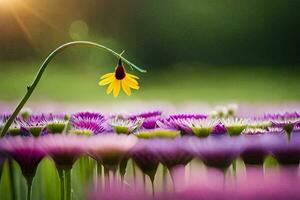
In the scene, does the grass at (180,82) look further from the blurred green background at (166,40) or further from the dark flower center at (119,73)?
the dark flower center at (119,73)

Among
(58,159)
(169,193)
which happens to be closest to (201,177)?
(169,193)

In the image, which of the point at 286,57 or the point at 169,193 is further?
the point at 286,57

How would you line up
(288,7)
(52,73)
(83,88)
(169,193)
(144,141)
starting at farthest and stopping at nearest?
(288,7), (52,73), (83,88), (144,141), (169,193)

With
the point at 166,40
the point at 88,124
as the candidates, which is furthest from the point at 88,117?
the point at 166,40

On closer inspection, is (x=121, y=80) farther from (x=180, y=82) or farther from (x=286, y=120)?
(x=180, y=82)

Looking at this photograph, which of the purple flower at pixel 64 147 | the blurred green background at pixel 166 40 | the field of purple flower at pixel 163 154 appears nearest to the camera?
the field of purple flower at pixel 163 154

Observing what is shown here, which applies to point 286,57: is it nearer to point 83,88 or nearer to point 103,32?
point 103,32

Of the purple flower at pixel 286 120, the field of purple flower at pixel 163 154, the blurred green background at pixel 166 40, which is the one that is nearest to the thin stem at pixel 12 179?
the field of purple flower at pixel 163 154

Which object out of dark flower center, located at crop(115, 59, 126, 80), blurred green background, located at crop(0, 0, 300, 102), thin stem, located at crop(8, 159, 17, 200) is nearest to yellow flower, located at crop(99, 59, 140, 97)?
dark flower center, located at crop(115, 59, 126, 80)
